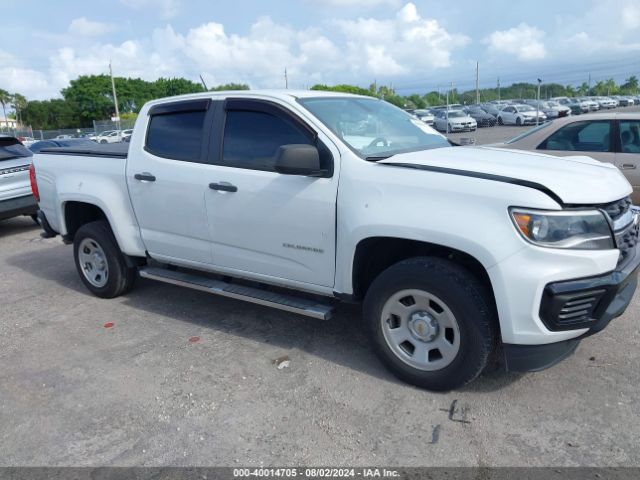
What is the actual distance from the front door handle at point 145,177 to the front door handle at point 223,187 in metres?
0.71

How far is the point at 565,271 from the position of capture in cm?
284

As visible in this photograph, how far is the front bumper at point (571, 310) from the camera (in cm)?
285

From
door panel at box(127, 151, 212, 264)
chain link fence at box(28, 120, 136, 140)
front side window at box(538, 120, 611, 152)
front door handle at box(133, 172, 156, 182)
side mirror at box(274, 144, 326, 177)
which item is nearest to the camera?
side mirror at box(274, 144, 326, 177)

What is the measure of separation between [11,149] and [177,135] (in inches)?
231

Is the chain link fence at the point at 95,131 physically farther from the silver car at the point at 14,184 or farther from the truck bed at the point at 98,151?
the truck bed at the point at 98,151

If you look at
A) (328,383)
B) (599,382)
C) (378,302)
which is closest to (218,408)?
(328,383)

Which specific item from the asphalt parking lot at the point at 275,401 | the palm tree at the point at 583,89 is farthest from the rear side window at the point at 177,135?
the palm tree at the point at 583,89

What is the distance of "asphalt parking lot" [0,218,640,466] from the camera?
2881 mm

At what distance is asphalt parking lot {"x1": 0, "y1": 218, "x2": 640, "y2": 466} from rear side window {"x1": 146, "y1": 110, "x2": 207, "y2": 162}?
4.80 feet

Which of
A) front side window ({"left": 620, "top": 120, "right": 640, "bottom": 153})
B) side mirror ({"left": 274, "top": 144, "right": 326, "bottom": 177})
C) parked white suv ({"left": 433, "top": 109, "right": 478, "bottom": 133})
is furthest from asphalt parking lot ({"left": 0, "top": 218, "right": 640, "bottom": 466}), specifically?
parked white suv ({"left": 433, "top": 109, "right": 478, "bottom": 133})

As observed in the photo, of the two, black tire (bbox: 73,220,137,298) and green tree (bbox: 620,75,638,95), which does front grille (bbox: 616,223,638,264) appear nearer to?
black tire (bbox: 73,220,137,298)

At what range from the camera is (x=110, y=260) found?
516cm

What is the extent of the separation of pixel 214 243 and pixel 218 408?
1386mm

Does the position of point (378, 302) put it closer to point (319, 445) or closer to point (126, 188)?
point (319, 445)
